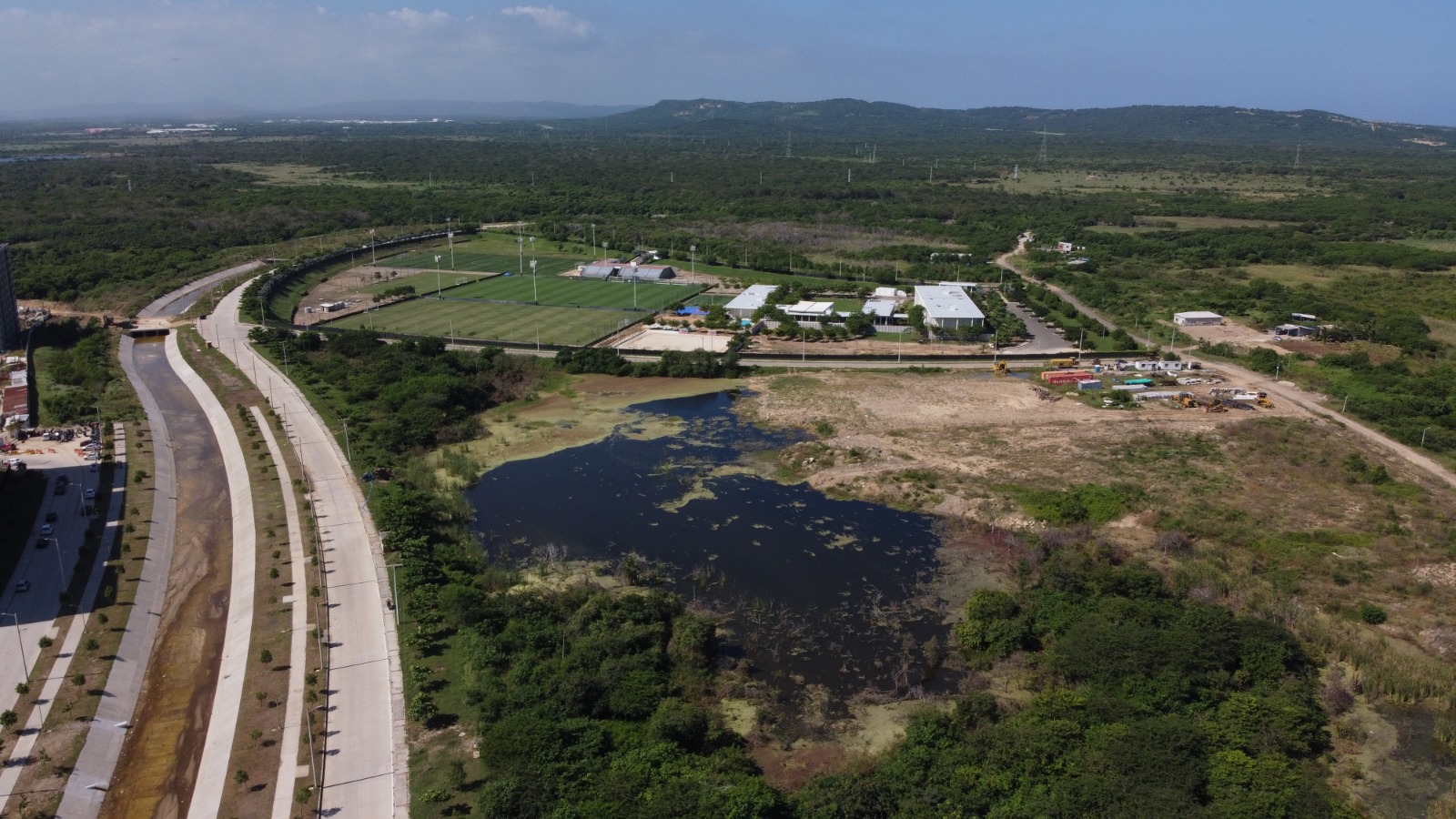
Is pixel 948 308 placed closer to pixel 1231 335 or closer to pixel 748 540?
pixel 1231 335

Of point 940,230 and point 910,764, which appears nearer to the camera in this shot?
point 910,764

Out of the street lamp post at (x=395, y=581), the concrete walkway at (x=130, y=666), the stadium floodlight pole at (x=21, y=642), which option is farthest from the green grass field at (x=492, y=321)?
the stadium floodlight pole at (x=21, y=642)

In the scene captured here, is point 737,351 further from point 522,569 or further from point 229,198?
point 229,198

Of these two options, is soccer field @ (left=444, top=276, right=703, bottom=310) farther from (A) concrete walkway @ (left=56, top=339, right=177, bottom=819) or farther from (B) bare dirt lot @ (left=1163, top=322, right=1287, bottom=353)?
(B) bare dirt lot @ (left=1163, top=322, right=1287, bottom=353)

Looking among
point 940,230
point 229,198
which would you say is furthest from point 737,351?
point 229,198

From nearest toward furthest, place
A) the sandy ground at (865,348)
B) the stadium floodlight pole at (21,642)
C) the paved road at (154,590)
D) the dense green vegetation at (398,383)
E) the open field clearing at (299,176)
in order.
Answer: the paved road at (154,590) < the stadium floodlight pole at (21,642) < the dense green vegetation at (398,383) < the sandy ground at (865,348) < the open field clearing at (299,176)

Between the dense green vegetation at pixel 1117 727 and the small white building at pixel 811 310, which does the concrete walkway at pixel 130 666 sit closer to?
the dense green vegetation at pixel 1117 727
